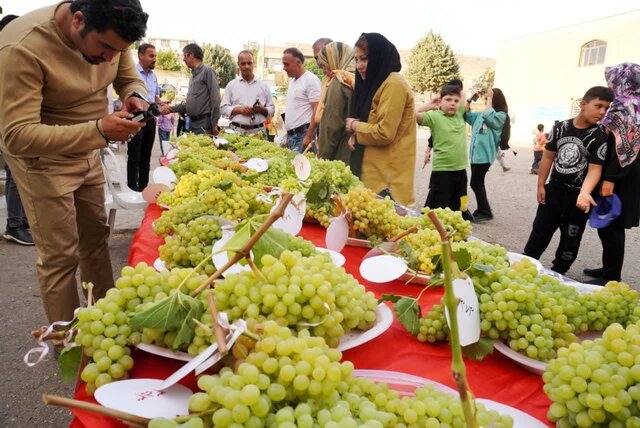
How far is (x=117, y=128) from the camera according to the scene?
6.06 ft

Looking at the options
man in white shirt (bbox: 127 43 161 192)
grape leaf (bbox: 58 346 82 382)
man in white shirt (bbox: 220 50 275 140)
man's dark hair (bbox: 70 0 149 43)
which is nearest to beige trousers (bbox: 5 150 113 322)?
man's dark hair (bbox: 70 0 149 43)

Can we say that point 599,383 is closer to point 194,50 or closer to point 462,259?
point 462,259

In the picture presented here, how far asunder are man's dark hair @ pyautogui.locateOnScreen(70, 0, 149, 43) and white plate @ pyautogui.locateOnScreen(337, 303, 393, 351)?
4.89ft

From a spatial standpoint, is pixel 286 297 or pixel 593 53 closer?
pixel 286 297

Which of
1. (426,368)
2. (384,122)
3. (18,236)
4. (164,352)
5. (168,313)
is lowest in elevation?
(18,236)

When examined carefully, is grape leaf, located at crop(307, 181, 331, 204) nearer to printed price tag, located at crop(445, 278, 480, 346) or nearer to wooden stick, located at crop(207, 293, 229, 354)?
printed price tag, located at crop(445, 278, 480, 346)

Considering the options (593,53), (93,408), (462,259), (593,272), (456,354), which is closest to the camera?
(456,354)

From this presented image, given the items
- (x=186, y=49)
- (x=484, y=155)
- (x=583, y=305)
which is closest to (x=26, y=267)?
(x=186, y=49)

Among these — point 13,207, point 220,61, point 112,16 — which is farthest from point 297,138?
point 220,61

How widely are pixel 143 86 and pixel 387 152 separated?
1.83 m

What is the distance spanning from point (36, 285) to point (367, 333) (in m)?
3.58

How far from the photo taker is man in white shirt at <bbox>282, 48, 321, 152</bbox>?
5773 mm

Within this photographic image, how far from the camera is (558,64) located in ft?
79.4

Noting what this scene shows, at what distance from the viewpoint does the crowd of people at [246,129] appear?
1810 mm
